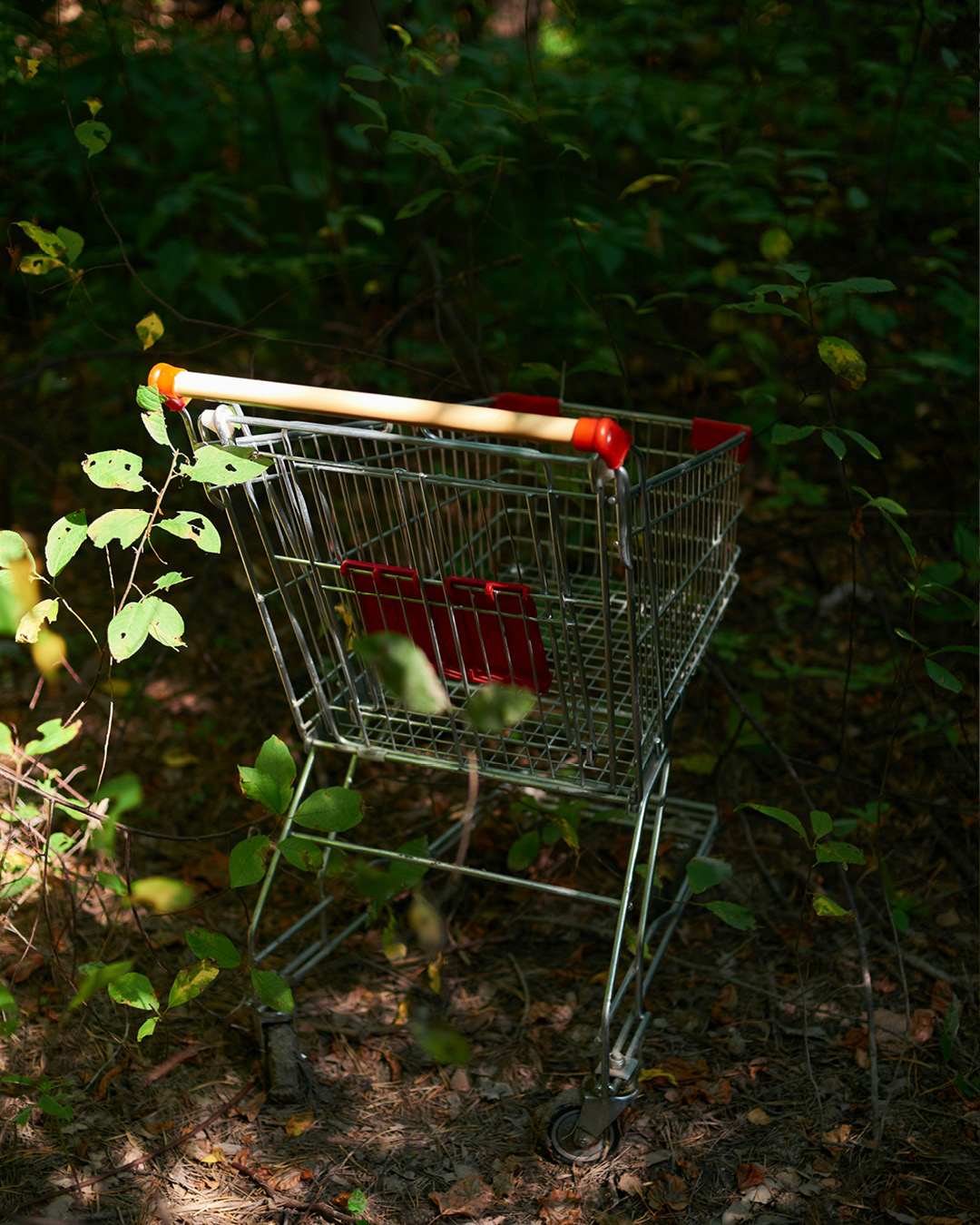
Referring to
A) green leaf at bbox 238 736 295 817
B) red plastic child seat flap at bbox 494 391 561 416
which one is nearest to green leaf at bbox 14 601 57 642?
green leaf at bbox 238 736 295 817

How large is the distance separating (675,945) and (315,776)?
1.11 metres

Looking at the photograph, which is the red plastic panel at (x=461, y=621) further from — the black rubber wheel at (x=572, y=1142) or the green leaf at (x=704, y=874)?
the black rubber wheel at (x=572, y=1142)

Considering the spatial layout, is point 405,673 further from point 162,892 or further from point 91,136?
point 91,136

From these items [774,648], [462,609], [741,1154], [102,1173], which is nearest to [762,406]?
[774,648]

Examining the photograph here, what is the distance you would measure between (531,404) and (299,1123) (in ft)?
5.38

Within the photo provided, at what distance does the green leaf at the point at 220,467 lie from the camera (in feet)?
5.54

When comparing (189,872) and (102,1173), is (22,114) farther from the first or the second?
(102,1173)

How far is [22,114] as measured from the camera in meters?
3.14

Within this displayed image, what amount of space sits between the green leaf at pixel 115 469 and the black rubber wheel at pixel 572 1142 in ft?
4.60

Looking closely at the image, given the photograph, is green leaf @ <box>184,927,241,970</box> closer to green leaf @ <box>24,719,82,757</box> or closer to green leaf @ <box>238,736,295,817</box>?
green leaf @ <box>238,736,295,817</box>

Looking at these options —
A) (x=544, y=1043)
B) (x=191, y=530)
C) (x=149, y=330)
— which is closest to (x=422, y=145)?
(x=149, y=330)

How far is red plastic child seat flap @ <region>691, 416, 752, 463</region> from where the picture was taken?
7.48 feet

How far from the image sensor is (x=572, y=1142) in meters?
1.94

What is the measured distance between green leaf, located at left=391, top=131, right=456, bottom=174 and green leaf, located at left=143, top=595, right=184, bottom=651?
1.25 meters
